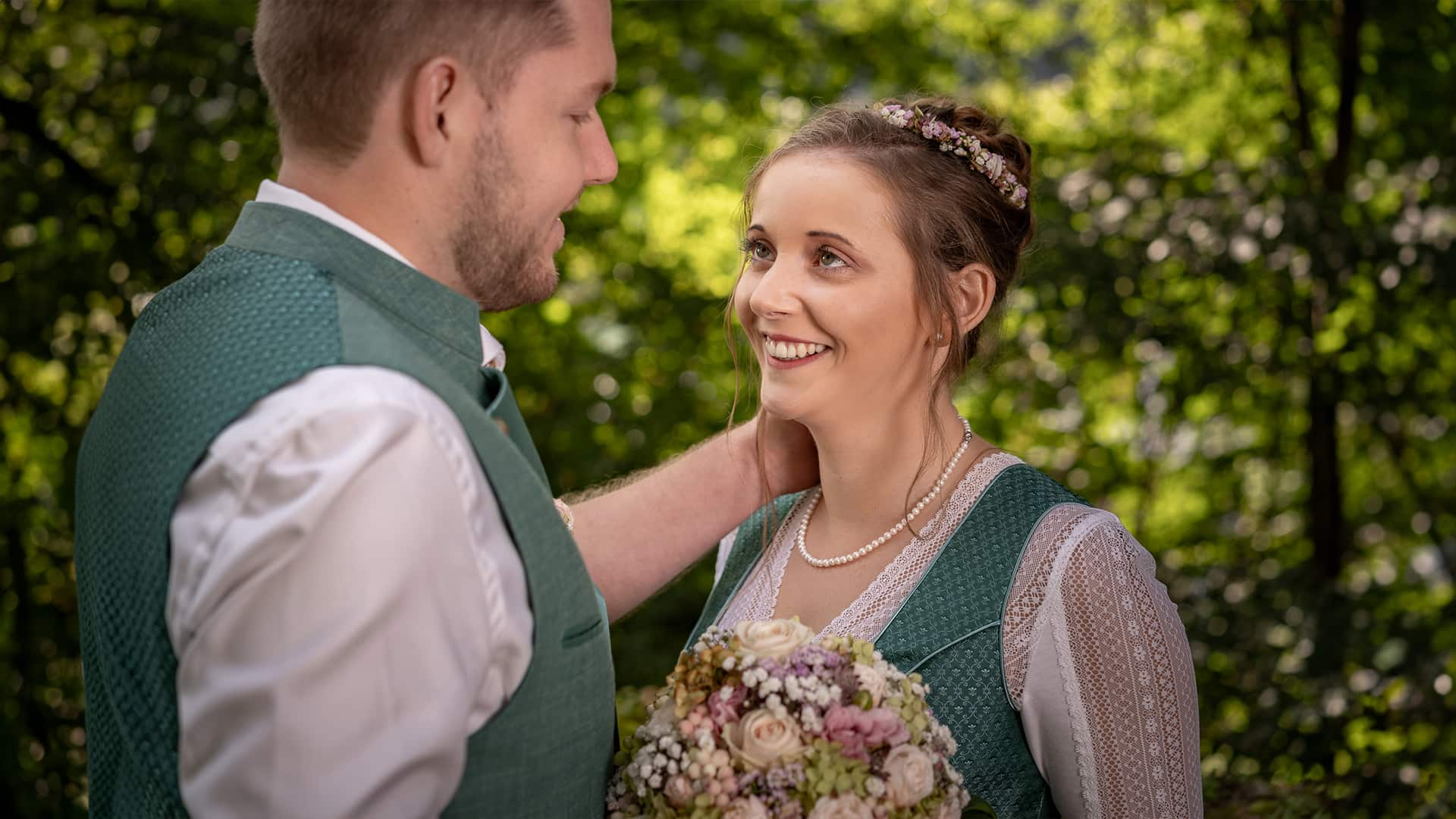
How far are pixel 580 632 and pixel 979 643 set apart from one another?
86 centimetres

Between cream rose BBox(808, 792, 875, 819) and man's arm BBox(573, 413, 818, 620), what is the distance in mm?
886

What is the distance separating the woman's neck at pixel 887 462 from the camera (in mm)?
2338

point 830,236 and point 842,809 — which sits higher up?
point 830,236

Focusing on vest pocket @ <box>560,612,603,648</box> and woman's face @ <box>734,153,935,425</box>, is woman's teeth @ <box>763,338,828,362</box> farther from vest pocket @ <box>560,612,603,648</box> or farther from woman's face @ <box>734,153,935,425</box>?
vest pocket @ <box>560,612,603,648</box>

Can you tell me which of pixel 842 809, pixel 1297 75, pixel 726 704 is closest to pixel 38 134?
pixel 726 704

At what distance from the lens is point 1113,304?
155 inches

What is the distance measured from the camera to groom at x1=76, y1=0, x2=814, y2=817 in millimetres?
1142

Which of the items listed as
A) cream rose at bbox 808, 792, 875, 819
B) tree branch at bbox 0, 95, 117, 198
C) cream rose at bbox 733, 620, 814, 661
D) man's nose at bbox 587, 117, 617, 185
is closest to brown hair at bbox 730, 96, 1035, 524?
cream rose at bbox 733, 620, 814, 661

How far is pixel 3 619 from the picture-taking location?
385 cm

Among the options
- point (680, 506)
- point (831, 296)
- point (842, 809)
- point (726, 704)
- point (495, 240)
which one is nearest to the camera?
point (495, 240)

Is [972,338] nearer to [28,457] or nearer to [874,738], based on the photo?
[874,738]

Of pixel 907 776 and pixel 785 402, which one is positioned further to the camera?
pixel 785 402

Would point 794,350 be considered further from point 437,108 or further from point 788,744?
point 437,108

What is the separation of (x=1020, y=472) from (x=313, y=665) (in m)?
1.48
